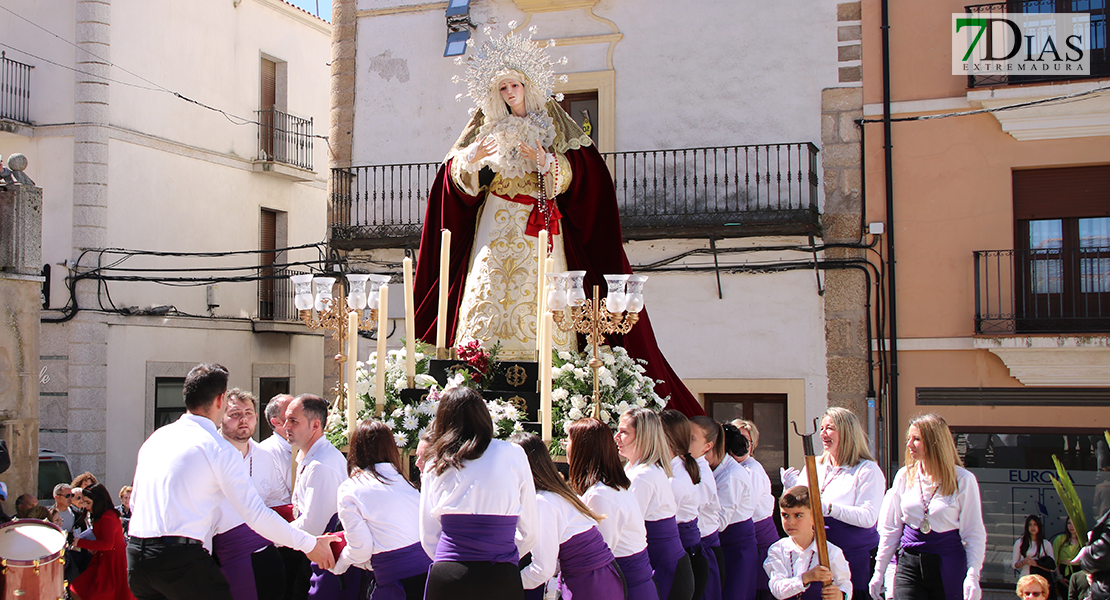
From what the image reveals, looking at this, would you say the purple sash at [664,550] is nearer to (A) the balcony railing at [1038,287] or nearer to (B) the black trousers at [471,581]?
(B) the black trousers at [471,581]

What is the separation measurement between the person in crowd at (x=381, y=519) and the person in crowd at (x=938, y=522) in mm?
1986

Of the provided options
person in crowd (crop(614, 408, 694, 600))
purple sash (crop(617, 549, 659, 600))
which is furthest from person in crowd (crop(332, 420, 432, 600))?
person in crowd (crop(614, 408, 694, 600))

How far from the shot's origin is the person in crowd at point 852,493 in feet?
15.0

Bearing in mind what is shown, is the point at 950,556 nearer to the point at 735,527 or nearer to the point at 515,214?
the point at 735,527

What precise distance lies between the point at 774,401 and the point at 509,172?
6.03 m

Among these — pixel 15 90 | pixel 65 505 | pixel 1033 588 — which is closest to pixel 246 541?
pixel 1033 588

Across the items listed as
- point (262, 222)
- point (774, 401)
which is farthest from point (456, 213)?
point (262, 222)

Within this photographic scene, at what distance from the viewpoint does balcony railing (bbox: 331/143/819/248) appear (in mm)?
10258

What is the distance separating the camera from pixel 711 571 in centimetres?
475

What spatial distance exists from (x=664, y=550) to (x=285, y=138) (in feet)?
39.8

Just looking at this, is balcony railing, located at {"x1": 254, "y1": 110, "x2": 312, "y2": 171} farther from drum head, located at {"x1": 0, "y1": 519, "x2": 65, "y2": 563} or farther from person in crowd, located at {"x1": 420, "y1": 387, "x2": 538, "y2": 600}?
person in crowd, located at {"x1": 420, "y1": 387, "x2": 538, "y2": 600}

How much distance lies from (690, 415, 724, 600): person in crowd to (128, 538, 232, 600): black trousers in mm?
2033

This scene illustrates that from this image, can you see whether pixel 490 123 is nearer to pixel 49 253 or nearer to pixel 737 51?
pixel 737 51

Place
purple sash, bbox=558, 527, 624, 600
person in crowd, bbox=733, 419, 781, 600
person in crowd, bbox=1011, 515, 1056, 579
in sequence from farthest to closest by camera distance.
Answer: person in crowd, bbox=1011, 515, 1056, 579
person in crowd, bbox=733, 419, 781, 600
purple sash, bbox=558, 527, 624, 600
